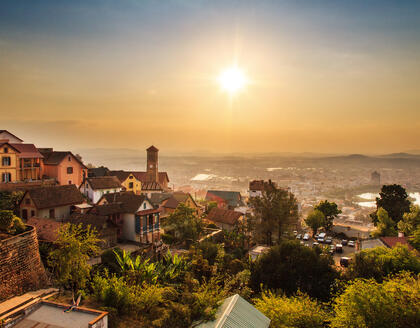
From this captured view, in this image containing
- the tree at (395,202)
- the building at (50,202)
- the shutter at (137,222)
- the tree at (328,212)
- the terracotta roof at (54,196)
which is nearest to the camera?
the building at (50,202)

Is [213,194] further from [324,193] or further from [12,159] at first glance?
[324,193]

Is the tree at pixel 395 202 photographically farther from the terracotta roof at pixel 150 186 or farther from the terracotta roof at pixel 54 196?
the terracotta roof at pixel 54 196

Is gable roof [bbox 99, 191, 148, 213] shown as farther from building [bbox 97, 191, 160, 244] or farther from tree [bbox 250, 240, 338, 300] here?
tree [bbox 250, 240, 338, 300]

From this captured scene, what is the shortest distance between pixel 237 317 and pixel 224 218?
35.7 meters

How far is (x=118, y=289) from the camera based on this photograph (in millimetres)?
16703

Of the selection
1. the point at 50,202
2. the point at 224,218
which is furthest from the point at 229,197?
the point at 50,202

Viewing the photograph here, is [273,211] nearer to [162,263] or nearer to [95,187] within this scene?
[162,263]

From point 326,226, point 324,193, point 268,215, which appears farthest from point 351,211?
point 268,215

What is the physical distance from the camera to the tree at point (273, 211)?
4028 centimetres

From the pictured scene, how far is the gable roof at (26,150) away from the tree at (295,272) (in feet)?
124

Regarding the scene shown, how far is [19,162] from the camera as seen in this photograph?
→ 4138 centimetres

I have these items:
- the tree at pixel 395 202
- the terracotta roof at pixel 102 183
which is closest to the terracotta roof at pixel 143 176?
the terracotta roof at pixel 102 183

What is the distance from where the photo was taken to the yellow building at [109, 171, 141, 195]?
6028 centimetres

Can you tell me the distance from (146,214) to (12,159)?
2167 centimetres
